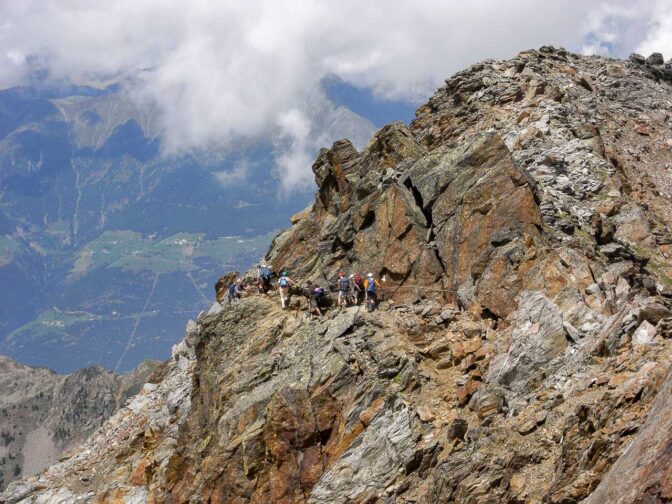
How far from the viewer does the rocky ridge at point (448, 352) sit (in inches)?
905

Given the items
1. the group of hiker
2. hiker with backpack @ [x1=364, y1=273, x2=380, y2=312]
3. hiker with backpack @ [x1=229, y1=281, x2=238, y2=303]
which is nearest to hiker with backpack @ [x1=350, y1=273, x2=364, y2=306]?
the group of hiker

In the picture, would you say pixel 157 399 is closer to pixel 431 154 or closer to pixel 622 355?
pixel 431 154

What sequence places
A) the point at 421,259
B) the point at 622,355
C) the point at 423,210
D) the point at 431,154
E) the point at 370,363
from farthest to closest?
the point at 431,154, the point at 423,210, the point at 421,259, the point at 370,363, the point at 622,355

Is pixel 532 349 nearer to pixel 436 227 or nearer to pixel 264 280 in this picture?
pixel 436 227

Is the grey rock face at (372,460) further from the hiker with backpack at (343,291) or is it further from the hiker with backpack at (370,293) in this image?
the hiker with backpack at (343,291)

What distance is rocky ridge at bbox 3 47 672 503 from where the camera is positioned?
2298 centimetres

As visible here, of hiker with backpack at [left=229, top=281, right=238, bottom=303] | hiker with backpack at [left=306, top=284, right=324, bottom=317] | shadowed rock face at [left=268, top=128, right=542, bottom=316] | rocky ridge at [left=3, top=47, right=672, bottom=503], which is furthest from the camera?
hiker with backpack at [left=229, top=281, right=238, bottom=303]

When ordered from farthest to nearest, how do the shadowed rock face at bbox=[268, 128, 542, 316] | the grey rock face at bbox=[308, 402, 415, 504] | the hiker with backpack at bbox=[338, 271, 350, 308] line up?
the hiker with backpack at bbox=[338, 271, 350, 308]
the shadowed rock face at bbox=[268, 128, 542, 316]
the grey rock face at bbox=[308, 402, 415, 504]

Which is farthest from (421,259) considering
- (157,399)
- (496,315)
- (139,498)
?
(157,399)

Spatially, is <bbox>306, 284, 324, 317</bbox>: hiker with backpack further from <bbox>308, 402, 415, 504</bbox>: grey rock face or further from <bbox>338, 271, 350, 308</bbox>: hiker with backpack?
→ <bbox>308, 402, 415, 504</bbox>: grey rock face

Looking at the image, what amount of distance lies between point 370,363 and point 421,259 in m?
8.43

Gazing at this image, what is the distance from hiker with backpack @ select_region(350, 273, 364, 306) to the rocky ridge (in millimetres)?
1317

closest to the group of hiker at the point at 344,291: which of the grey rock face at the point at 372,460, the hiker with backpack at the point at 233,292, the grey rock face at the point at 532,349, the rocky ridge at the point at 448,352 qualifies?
the rocky ridge at the point at 448,352

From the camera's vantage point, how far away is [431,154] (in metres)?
43.9
